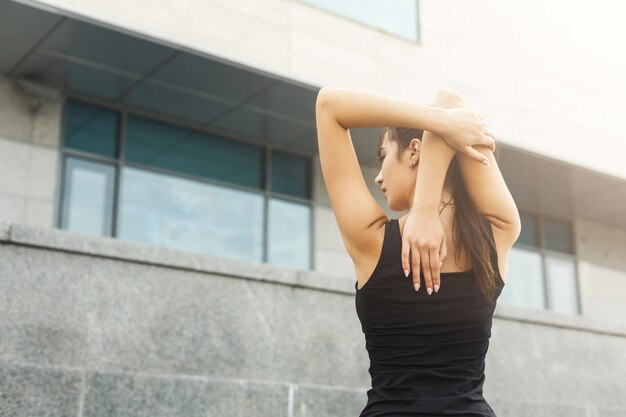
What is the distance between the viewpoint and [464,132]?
223 cm

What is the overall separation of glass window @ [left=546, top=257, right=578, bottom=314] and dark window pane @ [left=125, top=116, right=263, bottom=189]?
22.7ft

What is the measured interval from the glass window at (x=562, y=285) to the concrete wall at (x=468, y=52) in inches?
103

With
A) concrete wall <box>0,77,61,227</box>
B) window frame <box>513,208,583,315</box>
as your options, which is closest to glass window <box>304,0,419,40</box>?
concrete wall <box>0,77,61,227</box>

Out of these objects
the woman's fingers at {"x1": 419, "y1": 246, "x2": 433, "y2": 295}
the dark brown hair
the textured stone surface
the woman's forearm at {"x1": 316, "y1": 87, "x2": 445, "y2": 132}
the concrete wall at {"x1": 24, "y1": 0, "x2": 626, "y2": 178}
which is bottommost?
the textured stone surface

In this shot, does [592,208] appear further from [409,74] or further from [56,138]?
[56,138]

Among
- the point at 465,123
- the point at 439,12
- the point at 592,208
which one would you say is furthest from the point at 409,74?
the point at 465,123

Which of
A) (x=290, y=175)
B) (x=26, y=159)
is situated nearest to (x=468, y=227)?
(x=26, y=159)

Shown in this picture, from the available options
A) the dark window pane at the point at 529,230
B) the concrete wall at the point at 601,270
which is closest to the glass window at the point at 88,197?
the dark window pane at the point at 529,230

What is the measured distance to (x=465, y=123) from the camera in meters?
2.24

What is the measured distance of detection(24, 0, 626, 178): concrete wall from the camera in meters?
10.6

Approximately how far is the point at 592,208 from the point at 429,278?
15.5 meters

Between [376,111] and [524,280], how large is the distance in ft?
48.2

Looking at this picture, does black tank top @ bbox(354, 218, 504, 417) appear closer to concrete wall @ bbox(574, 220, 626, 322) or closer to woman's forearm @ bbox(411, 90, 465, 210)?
woman's forearm @ bbox(411, 90, 465, 210)

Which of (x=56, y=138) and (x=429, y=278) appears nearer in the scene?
(x=429, y=278)
